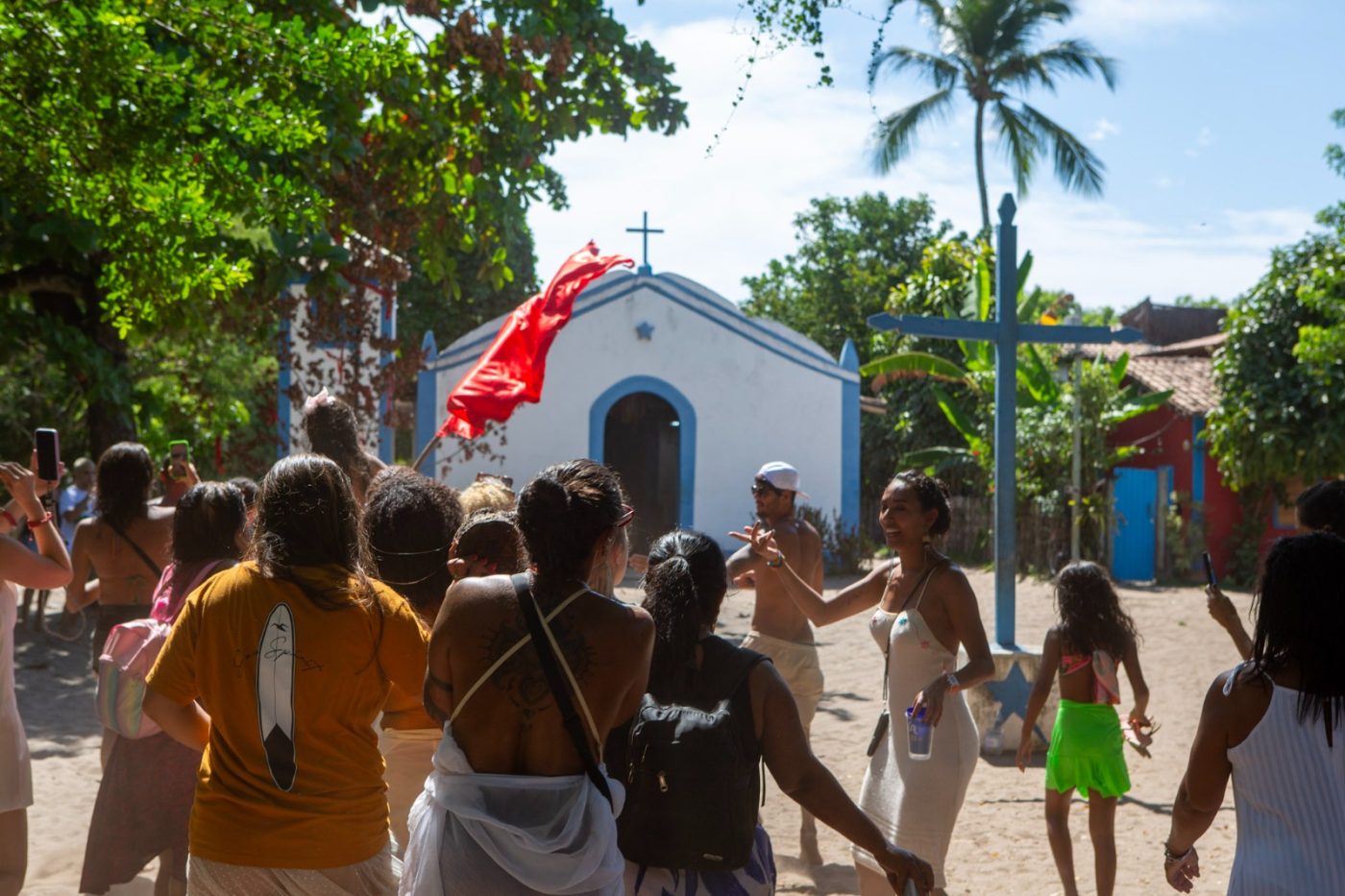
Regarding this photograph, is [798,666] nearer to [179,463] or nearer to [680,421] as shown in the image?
[179,463]

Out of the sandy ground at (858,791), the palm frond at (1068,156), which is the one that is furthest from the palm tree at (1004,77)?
the sandy ground at (858,791)

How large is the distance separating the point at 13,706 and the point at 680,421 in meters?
16.7

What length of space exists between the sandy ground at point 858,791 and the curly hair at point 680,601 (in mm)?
3049

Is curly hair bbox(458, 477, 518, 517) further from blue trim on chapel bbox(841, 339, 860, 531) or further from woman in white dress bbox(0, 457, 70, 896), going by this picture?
blue trim on chapel bbox(841, 339, 860, 531)

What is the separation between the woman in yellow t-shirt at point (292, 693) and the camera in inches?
111

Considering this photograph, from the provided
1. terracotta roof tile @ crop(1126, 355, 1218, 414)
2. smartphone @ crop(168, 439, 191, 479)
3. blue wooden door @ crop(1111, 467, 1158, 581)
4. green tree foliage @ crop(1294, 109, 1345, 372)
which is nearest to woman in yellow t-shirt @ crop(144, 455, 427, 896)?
smartphone @ crop(168, 439, 191, 479)

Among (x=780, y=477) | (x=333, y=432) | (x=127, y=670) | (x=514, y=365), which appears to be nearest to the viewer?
(x=127, y=670)

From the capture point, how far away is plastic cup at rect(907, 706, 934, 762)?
4359 mm

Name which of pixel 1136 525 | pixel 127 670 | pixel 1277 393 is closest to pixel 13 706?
pixel 127 670

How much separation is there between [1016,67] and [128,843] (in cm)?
3205

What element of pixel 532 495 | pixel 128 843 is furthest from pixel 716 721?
pixel 128 843

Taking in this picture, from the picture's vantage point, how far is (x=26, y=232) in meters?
7.61

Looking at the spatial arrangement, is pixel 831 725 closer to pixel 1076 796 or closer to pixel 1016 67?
pixel 1076 796

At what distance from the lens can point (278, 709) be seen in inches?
111
